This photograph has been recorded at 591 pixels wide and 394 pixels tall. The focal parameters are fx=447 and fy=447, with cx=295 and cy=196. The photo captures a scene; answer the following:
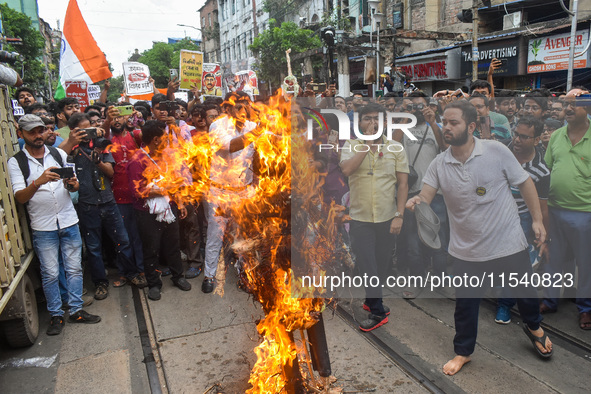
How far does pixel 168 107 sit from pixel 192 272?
2312 mm

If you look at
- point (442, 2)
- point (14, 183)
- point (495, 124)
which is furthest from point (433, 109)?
point (442, 2)

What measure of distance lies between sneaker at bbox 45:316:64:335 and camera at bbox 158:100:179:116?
2952 millimetres

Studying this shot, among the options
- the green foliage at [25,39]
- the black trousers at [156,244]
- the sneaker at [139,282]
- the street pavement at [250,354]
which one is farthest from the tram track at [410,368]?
the green foliage at [25,39]

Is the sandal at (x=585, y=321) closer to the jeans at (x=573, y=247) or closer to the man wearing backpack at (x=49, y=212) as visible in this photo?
the jeans at (x=573, y=247)

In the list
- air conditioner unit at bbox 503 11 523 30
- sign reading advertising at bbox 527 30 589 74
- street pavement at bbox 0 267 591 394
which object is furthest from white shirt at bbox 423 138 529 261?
air conditioner unit at bbox 503 11 523 30

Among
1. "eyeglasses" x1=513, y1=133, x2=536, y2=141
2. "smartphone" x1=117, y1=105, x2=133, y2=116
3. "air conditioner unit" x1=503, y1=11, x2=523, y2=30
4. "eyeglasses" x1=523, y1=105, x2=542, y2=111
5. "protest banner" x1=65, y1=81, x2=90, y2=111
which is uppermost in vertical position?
"air conditioner unit" x1=503, y1=11, x2=523, y2=30

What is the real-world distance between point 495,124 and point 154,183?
3.80 metres

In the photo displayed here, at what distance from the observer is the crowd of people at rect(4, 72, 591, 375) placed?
376 cm

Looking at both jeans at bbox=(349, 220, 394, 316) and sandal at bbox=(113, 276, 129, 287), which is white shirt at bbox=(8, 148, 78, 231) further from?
jeans at bbox=(349, 220, 394, 316)

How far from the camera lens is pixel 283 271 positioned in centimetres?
292

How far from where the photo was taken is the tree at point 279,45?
2420 cm

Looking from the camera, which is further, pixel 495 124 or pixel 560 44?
pixel 560 44

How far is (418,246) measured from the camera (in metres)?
4.62

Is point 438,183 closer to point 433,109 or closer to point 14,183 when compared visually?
point 433,109
